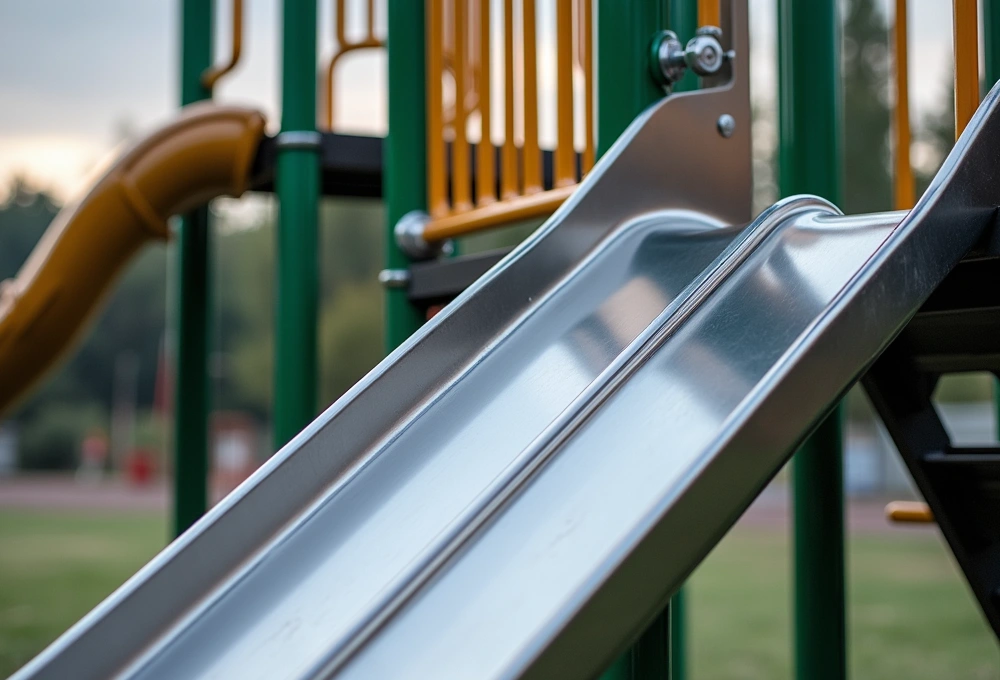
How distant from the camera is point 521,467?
1.15 m

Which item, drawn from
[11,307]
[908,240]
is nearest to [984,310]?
[908,240]

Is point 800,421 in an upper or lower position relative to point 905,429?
upper

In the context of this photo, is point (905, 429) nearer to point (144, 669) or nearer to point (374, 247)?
point (144, 669)

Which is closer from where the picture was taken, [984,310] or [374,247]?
[984,310]

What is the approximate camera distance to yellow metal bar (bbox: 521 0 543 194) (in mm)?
1823

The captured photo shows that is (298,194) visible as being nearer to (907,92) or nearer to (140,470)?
(907,92)

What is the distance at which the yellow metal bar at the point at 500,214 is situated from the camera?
1771mm

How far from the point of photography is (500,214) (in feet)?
6.08

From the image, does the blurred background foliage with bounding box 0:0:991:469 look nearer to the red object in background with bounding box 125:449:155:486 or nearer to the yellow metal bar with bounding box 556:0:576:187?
the red object in background with bounding box 125:449:155:486

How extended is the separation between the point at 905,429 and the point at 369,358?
22.9 m

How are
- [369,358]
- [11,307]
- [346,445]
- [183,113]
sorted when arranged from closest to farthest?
[346,445], [183,113], [11,307], [369,358]

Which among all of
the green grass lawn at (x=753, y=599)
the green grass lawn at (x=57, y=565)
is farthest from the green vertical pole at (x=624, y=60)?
the green grass lawn at (x=753, y=599)

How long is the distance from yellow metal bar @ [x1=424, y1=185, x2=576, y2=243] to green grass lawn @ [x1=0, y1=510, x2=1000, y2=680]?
12.0 ft

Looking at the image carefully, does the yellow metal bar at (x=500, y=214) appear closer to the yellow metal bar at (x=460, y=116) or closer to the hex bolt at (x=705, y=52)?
the yellow metal bar at (x=460, y=116)
